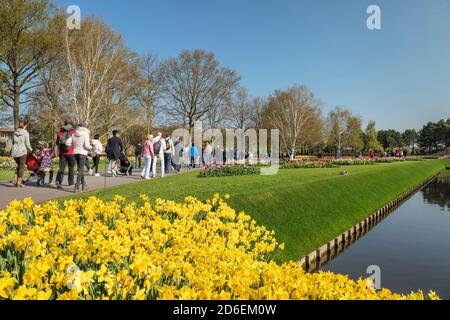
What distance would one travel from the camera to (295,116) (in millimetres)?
58219

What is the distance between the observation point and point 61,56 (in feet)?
109

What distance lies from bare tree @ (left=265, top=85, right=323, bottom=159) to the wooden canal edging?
3797cm

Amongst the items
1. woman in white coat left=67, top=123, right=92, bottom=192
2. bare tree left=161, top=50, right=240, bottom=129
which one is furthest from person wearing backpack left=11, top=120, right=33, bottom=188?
bare tree left=161, top=50, right=240, bottom=129

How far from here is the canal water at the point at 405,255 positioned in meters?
9.82

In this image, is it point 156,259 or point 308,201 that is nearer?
point 156,259

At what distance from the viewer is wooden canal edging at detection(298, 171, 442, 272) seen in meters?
10.3

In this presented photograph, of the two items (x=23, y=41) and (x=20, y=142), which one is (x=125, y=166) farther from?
(x=23, y=41)

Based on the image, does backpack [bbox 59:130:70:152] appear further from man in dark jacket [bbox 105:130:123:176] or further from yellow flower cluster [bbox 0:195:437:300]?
yellow flower cluster [bbox 0:195:437:300]

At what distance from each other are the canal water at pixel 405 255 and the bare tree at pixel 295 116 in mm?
40348

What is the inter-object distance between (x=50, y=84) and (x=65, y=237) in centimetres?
3424

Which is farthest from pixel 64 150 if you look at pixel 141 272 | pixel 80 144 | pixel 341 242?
pixel 141 272

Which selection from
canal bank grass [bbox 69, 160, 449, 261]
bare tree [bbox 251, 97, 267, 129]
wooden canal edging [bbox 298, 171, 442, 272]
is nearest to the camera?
canal bank grass [bbox 69, 160, 449, 261]
